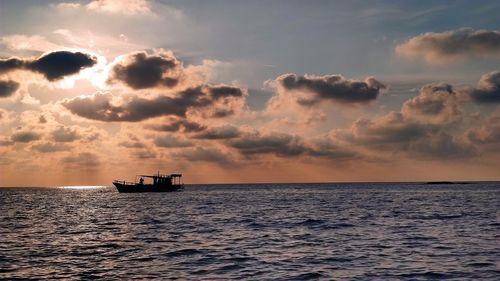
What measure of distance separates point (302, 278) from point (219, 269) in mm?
5076

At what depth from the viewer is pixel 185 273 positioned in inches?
995

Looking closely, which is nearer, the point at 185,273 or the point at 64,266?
the point at 185,273

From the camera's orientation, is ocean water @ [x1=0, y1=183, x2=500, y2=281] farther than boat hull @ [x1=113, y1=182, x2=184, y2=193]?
No

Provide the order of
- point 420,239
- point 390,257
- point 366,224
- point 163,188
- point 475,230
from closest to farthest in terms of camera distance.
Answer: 1. point 390,257
2. point 420,239
3. point 475,230
4. point 366,224
5. point 163,188

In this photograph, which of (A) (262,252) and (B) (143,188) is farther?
(B) (143,188)

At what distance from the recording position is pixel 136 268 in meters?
27.2

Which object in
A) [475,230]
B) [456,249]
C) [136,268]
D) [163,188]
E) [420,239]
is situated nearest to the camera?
[136,268]

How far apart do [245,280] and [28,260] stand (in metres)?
16.0

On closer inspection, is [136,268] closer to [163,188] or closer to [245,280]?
[245,280]

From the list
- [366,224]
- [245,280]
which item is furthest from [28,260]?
[366,224]

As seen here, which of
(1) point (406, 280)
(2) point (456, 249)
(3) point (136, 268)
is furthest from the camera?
(2) point (456, 249)

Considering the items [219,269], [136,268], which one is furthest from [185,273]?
[136,268]

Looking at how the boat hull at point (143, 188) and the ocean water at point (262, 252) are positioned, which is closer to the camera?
the ocean water at point (262, 252)

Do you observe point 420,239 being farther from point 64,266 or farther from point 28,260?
point 28,260
